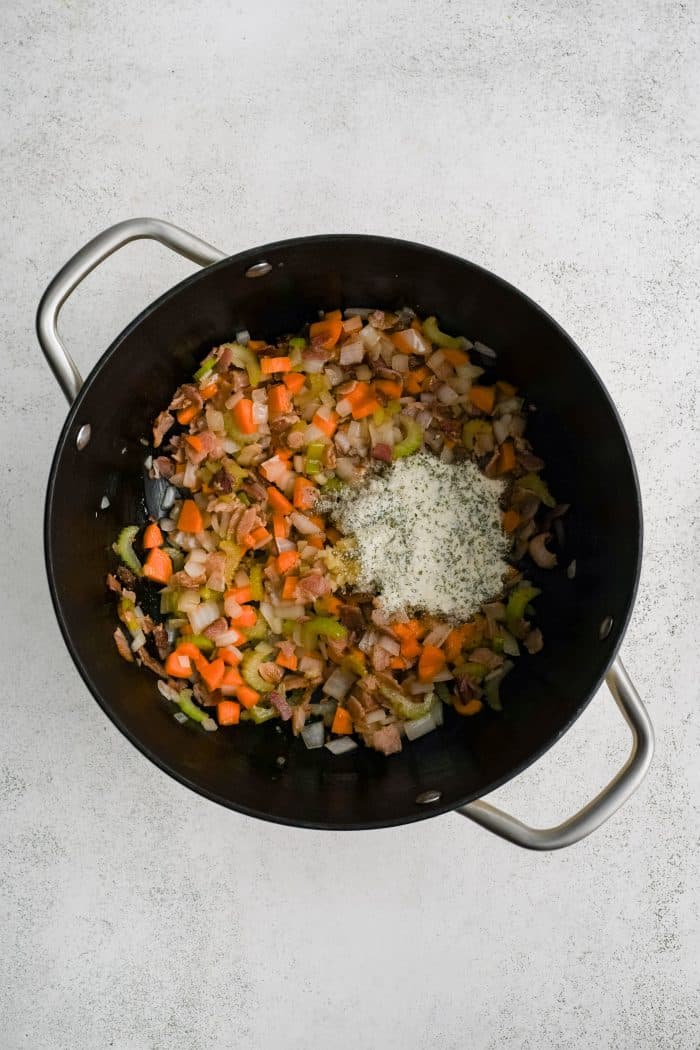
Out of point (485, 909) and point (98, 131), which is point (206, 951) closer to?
point (485, 909)

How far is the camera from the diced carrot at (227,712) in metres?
2.16

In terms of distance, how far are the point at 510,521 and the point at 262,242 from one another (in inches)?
39.5

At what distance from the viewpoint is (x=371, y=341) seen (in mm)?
2215

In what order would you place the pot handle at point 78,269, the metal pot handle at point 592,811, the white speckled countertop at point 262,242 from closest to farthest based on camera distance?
the pot handle at point 78,269 < the metal pot handle at point 592,811 < the white speckled countertop at point 262,242

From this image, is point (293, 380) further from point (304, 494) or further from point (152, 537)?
point (152, 537)

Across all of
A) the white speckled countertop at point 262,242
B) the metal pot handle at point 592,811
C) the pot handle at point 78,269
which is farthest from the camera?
the white speckled countertop at point 262,242

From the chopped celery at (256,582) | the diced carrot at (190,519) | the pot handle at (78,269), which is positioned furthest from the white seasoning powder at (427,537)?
the pot handle at (78,269)

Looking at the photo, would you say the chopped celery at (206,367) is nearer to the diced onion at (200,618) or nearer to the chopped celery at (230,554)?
the chopped celery at (230,554)

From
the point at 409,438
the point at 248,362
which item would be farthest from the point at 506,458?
the point at 248,362

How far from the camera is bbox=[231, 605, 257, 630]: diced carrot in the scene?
2176 mm

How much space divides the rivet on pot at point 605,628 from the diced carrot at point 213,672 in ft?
3.08

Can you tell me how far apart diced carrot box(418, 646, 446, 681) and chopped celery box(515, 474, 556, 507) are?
481mm

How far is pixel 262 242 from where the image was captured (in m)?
Answer: 2.27

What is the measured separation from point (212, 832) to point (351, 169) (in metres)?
1.83
